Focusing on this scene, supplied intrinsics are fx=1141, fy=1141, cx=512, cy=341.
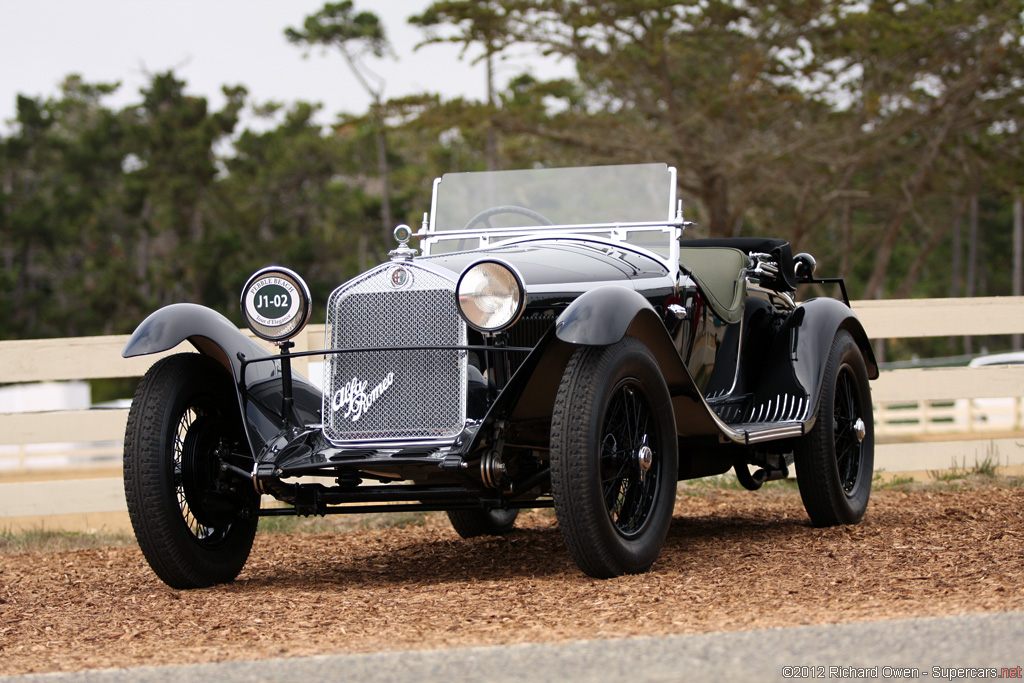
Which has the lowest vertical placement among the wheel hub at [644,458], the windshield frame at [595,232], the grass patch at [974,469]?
the grass patch at [974,469]

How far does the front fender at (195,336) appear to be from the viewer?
438cm

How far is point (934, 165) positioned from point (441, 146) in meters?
19.9

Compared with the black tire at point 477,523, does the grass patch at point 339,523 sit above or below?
below

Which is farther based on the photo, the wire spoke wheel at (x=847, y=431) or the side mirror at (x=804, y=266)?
the side mirror at (x=804, y=266)

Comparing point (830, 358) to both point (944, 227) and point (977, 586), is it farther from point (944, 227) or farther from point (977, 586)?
point (944, 227)

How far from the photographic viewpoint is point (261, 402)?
4629 mm

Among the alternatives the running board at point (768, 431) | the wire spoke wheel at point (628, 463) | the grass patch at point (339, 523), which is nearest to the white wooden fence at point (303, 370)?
the grass patch at point (339, 523)

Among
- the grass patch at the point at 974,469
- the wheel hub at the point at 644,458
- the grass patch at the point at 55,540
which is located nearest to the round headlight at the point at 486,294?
the wheel hub at the point at 644,458

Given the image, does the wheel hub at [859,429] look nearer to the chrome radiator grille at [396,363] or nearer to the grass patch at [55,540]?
the chrome radiator grille at [396,363]

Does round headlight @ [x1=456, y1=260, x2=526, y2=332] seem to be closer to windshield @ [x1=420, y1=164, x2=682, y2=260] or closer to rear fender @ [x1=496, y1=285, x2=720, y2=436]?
rear fender @ [x1=496, y1=285, x2=720, y2=436]

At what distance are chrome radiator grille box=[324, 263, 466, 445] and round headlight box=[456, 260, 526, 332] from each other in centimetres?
16

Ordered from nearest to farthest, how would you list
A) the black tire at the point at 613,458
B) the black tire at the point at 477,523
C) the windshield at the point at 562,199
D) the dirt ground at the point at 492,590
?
the dirt ground at the point at 492,590, the black tire at the point at 613,458, the windshield at the point at 562,199, the black tire at the point at 477,523

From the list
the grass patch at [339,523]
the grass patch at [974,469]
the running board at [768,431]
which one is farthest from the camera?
the grass patch at [974,469]

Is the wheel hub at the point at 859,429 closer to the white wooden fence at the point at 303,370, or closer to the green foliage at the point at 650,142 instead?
the white wooden fence at the point at 303,370
